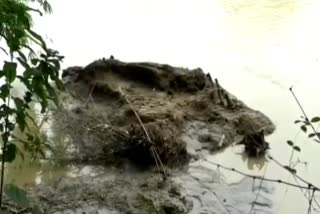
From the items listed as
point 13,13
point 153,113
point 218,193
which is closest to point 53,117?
point 153,113

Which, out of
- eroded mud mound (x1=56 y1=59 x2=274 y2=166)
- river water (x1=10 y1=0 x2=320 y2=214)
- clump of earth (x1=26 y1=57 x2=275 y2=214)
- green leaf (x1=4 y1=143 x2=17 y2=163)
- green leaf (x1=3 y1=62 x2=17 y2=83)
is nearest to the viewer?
green leaf (x1=3 y1=62 x2=17 y2=83)

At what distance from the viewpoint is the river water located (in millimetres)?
5324

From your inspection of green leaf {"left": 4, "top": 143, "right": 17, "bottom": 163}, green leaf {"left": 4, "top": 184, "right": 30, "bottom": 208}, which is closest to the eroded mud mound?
green leaf {"left": 4, "top": 143, "right": 17, "bottom": 163}

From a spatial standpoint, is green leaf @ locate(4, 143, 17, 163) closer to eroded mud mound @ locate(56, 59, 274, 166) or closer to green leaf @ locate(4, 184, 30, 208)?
green leaf @ locate(4, 184, 30, 208)

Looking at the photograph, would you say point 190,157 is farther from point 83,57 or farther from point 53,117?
point 83,57

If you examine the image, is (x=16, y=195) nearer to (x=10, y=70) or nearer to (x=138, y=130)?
(x=10, y=70)

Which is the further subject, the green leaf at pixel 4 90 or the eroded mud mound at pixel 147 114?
the eroded mud mound at pixel 147 114

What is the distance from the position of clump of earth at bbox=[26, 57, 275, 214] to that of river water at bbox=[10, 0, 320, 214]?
385 mm

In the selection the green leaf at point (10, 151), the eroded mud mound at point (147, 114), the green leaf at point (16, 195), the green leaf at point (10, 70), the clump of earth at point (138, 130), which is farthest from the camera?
the eroded mud mound at point (147, 114)

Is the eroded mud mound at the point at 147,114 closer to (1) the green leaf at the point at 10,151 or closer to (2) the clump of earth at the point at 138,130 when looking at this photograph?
(2) the clump of earth at the point at 138,130

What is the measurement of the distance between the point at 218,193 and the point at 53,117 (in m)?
1.89

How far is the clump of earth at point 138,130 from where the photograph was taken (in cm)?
421

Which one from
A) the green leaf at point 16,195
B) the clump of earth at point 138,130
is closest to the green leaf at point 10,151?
the green leaf at point 16,195

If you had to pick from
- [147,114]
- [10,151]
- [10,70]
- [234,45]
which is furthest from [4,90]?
[234,45]
